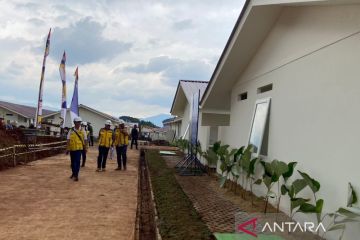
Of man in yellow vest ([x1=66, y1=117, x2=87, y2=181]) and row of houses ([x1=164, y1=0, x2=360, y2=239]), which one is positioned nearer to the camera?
row of houses ([x1=164, y1=0, x2=360, y2=239])

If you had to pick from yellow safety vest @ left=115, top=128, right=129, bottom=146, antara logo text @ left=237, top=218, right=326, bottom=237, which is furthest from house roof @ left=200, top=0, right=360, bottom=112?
antara logo text @ left=237, top=218, right=326, bottom=237

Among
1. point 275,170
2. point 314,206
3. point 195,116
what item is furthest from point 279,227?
point 195,116

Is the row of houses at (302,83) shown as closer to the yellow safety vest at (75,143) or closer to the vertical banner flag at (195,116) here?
the vertical banner flag at (195,116)

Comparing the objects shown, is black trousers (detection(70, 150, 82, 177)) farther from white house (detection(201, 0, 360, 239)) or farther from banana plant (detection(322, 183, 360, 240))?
banana plant (detection(322, 183, 360, 240))

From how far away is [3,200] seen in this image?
7453mm

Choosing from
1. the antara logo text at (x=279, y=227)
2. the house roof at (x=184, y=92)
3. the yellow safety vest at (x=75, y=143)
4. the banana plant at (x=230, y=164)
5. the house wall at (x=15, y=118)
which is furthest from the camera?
the house wall at (x=15, y=118)

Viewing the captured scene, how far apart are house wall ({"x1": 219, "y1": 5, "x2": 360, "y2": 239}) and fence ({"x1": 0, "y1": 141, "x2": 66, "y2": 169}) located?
8.12m

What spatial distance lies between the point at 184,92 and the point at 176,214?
1441cm

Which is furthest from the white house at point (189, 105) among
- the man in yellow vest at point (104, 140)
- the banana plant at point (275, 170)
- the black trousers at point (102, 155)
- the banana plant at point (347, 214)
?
the banana plant at point (347, 214)

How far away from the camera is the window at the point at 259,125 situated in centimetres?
809

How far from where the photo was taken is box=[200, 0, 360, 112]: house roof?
301 inches

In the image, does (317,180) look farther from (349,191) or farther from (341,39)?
(341,39)

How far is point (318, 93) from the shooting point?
5941mm

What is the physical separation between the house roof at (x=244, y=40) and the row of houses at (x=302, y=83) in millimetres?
20
